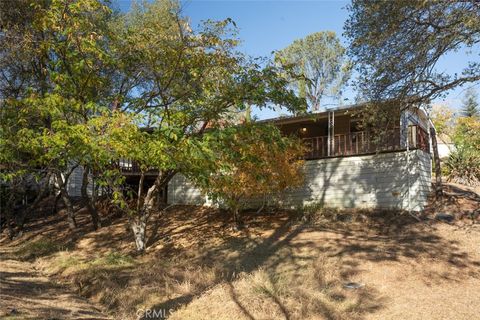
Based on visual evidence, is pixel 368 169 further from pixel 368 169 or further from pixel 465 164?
pixel 465 164

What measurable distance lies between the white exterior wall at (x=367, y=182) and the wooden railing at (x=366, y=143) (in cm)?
31

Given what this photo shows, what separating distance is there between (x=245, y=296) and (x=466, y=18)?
25.3ft

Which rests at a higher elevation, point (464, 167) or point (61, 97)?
point (61, 97)

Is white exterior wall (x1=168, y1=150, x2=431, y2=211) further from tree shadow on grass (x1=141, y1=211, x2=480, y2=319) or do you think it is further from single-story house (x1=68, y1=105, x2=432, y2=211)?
tree shadow on grass (x1=141, y1=211, x2=480, y2=319)

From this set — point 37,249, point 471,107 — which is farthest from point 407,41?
point 471,107

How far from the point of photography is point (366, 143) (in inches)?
644

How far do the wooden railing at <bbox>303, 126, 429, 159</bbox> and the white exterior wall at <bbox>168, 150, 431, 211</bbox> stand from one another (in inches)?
12.1

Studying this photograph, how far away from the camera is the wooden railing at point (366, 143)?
15.4 meters

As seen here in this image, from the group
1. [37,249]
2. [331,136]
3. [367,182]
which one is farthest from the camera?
[331,136]

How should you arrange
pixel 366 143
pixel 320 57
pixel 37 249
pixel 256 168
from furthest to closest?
pixel 320 57, pixel 366 143, pixel 37 249, pixel 256 168

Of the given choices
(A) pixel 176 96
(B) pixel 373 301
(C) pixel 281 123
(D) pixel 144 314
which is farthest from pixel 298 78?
(C) pixel 281 123

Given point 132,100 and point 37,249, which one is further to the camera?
point 37,249

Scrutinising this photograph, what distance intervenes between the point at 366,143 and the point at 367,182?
162 centimetres

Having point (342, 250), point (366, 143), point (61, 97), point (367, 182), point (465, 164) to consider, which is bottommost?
point (342, 250)
